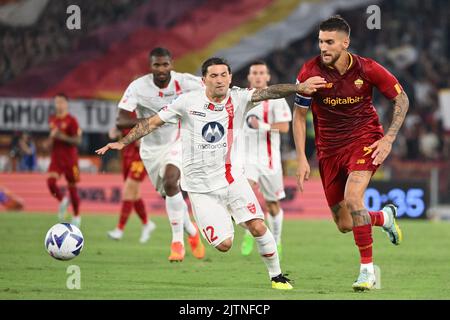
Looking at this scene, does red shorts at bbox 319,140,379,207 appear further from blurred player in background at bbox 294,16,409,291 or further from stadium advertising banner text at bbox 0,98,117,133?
stadium advertising banner text at bbox 0,98,117,133

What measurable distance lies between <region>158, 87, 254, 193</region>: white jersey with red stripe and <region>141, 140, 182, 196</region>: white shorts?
2610 millimetres

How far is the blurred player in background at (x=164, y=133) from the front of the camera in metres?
13.4

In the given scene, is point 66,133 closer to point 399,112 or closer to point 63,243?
point 63,243

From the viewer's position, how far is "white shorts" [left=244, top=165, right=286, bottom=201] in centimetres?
1476

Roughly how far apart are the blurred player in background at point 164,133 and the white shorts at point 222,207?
256 centimetres

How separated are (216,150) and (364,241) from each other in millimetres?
1803

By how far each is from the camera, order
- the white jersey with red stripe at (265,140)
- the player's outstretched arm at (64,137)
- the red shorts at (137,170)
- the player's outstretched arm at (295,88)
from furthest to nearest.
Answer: the player's outstretched arm at (64,137) → the red shorts at (137,170) → the white jersey with red stripe at (265,140) → the player's outstretched arm at (295,88)

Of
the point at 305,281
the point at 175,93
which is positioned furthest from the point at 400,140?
the point at 305,281

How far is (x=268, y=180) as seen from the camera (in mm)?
14766

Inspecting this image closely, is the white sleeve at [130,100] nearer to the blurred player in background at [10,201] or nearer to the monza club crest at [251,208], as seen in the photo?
the monza club crest at [251,208]

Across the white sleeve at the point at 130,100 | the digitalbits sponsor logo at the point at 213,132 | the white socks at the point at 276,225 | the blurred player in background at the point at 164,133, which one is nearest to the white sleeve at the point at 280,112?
the white socks at the point at 276,225

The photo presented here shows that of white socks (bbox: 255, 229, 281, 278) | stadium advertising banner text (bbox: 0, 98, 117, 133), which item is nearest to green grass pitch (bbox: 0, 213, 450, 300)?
white socks (bbox: 255, 229, 281, 278)
